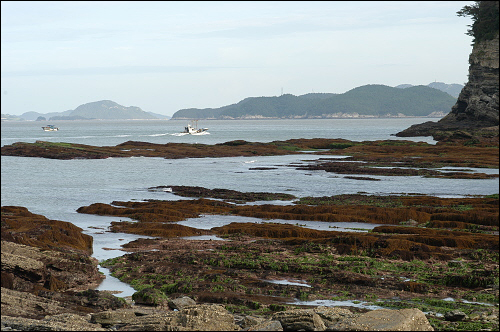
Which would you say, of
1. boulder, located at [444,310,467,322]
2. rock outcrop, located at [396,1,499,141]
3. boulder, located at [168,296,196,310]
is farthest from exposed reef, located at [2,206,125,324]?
rock outcrop, located at [396,1,499,141]

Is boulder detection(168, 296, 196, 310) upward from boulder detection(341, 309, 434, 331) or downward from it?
downward

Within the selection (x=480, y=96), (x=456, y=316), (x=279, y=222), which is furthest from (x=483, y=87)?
(x=456, y=316)

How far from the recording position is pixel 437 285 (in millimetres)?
19500

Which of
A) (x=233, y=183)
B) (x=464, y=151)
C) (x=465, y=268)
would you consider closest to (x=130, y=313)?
(x=465, y=268)

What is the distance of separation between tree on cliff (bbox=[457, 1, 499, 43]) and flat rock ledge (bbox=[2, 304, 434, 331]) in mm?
116166

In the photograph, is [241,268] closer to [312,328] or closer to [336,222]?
[312,328]

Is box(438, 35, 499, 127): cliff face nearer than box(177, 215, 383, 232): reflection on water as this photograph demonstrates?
No

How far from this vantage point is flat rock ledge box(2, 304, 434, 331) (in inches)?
490

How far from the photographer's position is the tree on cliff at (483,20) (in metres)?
119

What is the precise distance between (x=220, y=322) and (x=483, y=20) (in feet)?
418

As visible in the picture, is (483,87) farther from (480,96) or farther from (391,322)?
(391,322)

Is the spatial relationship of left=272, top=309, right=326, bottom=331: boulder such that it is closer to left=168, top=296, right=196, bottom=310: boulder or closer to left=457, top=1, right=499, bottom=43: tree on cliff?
left=168, top=296, right=196, bottom=310: boulder

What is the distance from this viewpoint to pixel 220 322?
12.8 meters

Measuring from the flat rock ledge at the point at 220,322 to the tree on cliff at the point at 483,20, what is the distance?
4573 inches
